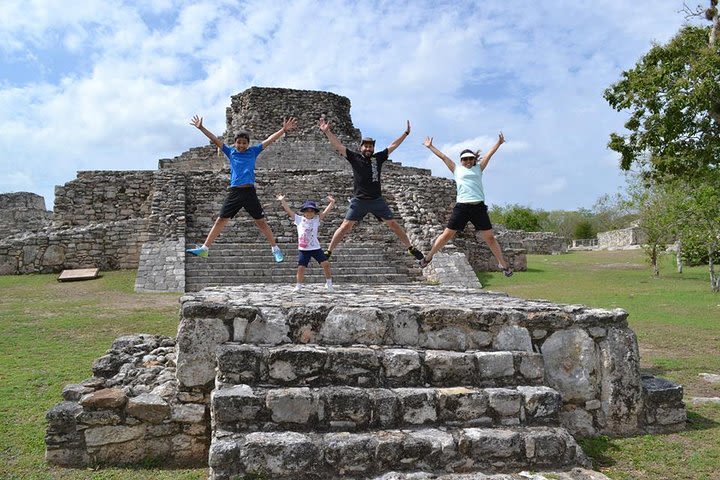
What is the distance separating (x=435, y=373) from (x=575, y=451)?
42.7 inches

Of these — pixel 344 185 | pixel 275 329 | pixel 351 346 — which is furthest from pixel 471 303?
pixel 344 185

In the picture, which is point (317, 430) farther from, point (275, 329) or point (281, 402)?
point (275, 329)

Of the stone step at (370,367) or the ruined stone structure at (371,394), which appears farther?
the stone step at (370,367)

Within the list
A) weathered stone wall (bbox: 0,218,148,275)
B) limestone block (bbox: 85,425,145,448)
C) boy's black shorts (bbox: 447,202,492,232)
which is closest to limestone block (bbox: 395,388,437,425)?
limestone block (bbox: 85,425,145,448)

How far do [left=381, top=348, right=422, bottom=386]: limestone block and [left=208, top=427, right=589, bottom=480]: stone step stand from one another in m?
0.39

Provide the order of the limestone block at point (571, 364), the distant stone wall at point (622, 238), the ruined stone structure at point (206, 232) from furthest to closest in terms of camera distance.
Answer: the distant stone wall at point (622, 238), the ruined stone structure at point (206, 232), the limestone block at point (571, 364)

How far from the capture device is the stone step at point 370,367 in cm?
405

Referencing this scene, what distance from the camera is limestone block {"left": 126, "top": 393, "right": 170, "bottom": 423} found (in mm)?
4203

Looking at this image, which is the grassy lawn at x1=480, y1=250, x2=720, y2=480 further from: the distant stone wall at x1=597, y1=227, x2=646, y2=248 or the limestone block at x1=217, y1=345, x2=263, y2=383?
the distant stone wall at x1=597, y1=227, x2=646, y2=248

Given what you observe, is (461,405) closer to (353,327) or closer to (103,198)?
(353,327)

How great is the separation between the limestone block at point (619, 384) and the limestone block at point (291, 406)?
2.41m

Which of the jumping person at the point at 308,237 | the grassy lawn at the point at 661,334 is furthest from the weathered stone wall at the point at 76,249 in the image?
the jumping person at the point at 308,237

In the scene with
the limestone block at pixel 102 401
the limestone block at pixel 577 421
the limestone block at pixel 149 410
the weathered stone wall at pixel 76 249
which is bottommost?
the limestone block at pixel 577 421

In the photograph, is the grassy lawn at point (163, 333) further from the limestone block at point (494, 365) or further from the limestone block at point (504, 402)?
the limestone block at point (494, 365)
